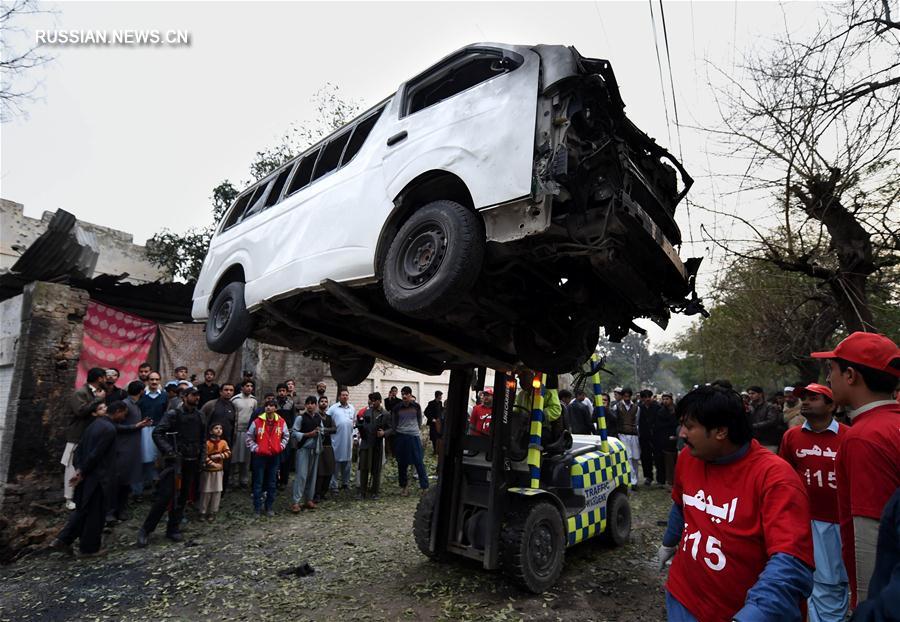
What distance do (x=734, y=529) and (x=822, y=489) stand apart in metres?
2.13

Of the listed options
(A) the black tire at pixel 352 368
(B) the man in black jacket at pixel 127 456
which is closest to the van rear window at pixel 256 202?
(A) the black tire at pixel 352 368

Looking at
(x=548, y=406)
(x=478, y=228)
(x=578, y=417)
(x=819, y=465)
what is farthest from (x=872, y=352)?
(x=578, y=417)

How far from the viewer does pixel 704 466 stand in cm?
226

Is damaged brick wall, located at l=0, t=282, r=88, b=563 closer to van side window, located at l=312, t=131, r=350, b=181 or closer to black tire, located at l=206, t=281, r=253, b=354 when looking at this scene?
black tire, located at l=206, t=281, r=253, b=354

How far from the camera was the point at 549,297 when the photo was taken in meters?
4.23

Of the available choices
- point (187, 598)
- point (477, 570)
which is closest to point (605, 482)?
point (477, 570)

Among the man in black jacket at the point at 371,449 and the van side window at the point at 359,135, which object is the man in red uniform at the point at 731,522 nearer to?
the van side window at the point at 359,135

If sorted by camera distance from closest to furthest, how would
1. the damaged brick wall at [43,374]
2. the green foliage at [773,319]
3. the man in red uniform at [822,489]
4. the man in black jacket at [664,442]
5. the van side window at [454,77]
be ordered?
1. the man in red uniform at [822,489]
2. the van side window at [454,77]
3. the damaged brick wall at [43,374]
4. the green foliage at [773,319]
5. the man in black jacket at [664,442]

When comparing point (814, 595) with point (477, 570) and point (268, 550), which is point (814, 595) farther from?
point (268, 550)

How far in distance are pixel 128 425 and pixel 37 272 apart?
15.0ft

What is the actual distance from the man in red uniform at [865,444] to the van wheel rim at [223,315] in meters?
5.09

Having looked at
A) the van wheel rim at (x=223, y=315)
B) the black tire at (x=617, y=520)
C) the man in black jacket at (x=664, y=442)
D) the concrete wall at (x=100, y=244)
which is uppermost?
the concrete wall at (x=100, y=244)

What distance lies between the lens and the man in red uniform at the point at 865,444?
→ 1.94 metres

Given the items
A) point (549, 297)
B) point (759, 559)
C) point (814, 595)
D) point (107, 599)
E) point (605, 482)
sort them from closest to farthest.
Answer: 1. point (759, 559)
2. point (814, 595)
3. point (549, 297)
4. point (107, 599)
5. point (605, 482)
